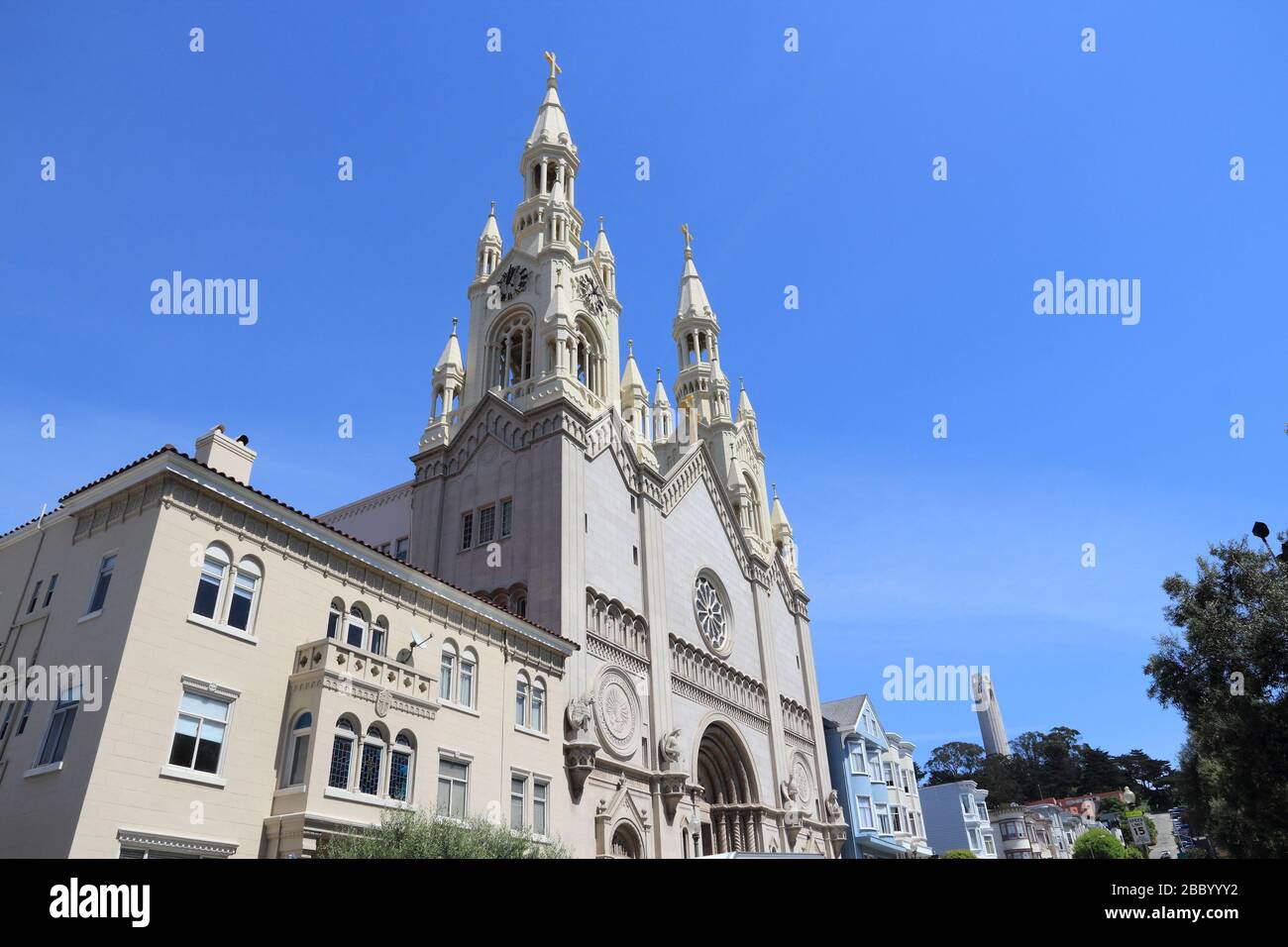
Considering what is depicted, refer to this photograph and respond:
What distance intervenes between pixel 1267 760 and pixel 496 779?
88.0ft

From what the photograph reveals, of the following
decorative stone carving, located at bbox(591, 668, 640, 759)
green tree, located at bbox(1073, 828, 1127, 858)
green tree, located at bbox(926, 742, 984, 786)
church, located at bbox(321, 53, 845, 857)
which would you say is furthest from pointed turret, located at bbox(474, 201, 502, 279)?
green tree, located at bbox(926, 742, 984, 786)

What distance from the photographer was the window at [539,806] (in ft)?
99.2

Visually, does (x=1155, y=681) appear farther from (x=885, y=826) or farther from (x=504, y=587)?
(x=885, y=826)

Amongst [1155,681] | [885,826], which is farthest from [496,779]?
[885,826]

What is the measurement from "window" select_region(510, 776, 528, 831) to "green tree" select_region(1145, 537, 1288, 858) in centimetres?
2516

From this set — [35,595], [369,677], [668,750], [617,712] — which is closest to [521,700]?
[617,712]

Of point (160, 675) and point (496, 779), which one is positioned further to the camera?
point (496, 779)

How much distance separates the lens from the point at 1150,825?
99938 mm

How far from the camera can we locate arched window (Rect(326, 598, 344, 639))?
25523mm

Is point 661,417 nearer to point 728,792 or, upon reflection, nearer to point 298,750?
point 728,792

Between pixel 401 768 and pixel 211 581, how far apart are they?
759 cm
